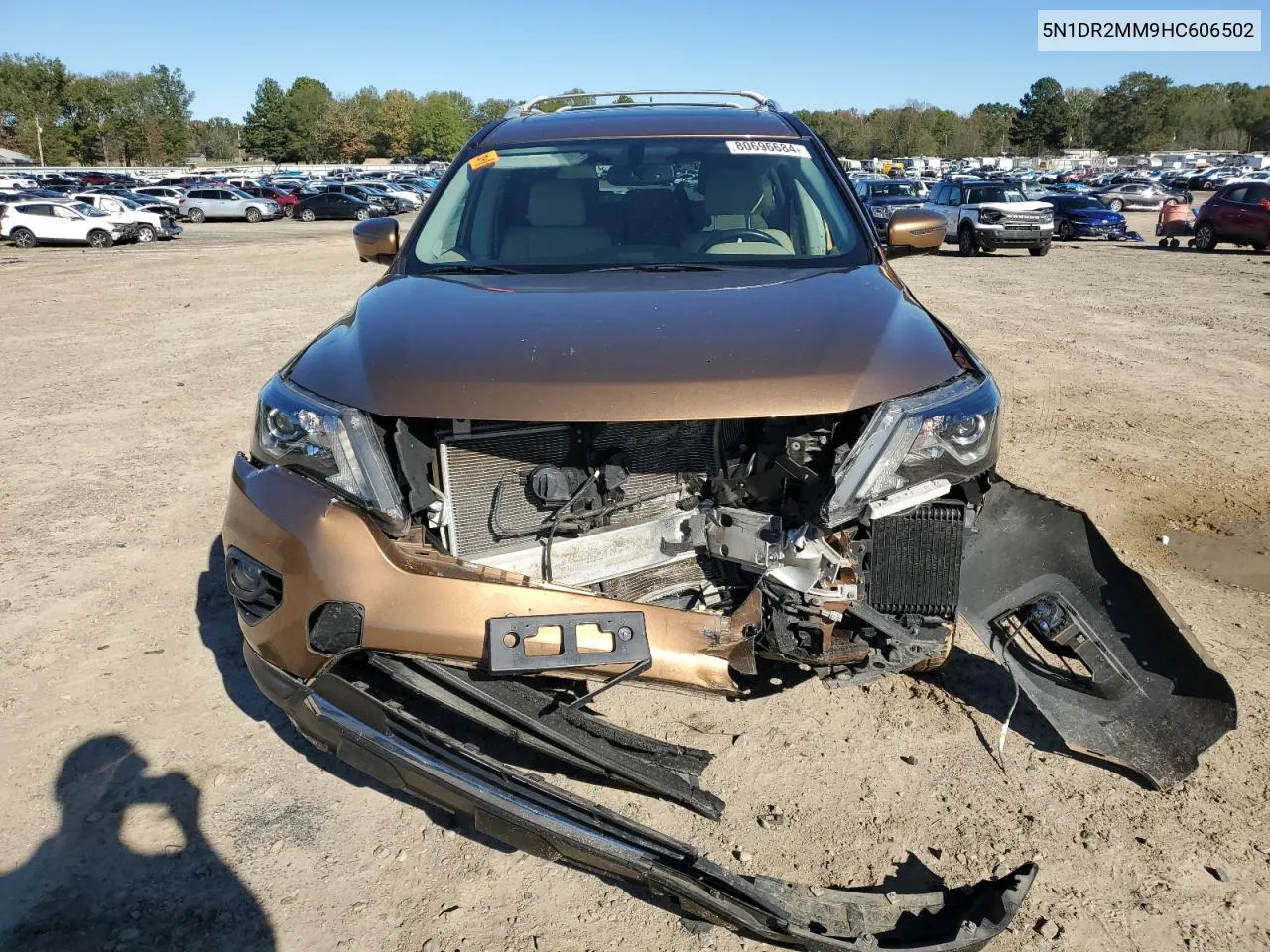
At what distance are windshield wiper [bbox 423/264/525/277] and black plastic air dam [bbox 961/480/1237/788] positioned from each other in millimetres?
1795

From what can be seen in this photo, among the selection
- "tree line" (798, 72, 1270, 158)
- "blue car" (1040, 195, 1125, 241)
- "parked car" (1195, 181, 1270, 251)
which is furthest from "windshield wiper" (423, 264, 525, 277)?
"tree line" (798, 72, 1270, 158)

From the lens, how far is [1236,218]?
20.0 m

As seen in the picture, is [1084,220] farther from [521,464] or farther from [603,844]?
[603,844]

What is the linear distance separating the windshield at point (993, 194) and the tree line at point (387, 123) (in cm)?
8397

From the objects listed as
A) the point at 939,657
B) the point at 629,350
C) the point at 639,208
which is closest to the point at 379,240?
the point at 639,208

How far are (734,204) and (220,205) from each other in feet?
139

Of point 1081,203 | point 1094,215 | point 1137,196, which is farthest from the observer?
point 1137,196

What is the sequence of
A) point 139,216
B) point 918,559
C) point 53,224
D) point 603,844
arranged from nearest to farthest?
point 603,844
point 918,559
point 53,224
point 139,216

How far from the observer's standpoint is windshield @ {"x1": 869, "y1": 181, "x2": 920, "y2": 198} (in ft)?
88.6

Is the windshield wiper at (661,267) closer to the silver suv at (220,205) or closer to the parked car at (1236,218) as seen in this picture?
the parked car at (1236,218)

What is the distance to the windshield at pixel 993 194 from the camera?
21078 millimetres

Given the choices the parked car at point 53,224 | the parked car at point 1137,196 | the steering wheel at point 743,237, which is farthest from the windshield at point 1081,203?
the parked car at point 53,224

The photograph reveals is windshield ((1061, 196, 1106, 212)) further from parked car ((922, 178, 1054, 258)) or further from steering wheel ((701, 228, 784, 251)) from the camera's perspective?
steering wheel ((701, 228, 784, 251))

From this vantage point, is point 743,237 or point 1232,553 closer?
point 743,237
